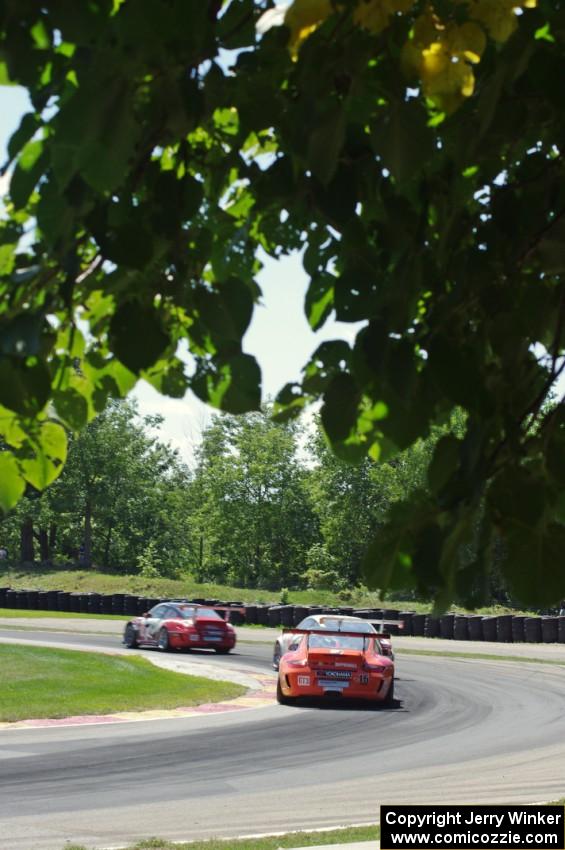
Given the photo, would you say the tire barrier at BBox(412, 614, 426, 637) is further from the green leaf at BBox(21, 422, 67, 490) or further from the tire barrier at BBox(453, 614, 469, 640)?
the green leaf at BBox(21, 422, 67, 490)

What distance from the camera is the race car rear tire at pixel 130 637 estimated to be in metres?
30.4

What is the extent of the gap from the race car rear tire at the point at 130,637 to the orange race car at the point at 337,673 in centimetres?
1229

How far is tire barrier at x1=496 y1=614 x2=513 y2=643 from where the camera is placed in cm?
3684

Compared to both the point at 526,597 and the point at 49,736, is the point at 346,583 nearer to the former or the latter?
the point at 49,736

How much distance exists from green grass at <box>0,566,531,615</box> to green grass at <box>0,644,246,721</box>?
21301mm

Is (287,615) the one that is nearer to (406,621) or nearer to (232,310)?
(406,621)

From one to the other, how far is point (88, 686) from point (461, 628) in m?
20.5

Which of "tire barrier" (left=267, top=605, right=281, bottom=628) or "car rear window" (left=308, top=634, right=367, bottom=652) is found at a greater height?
"tire barrier" (left=267, top=605, right=281, bottom=628)

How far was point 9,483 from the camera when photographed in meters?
2.77

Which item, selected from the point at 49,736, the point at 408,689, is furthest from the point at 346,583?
the point at 49,736

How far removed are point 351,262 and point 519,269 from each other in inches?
16.0

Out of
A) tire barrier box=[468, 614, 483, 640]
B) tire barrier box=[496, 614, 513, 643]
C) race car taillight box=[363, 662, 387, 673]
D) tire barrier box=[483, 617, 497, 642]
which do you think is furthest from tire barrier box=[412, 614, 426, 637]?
race car taillight box=[363, 662, 387, 673]

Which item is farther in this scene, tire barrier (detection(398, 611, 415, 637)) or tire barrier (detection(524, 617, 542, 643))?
tire barrier (detection(398, 611, 415, 637))

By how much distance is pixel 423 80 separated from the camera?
2.27 m
